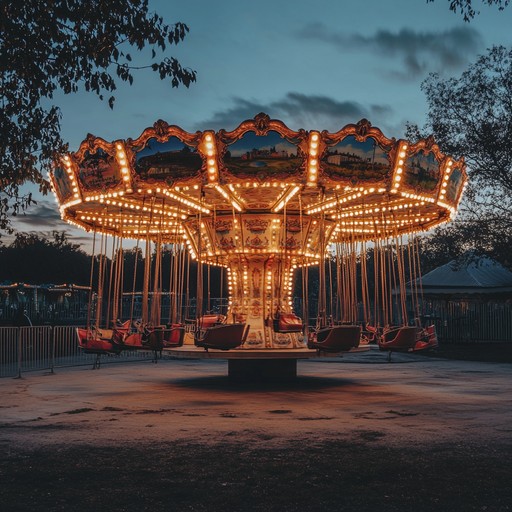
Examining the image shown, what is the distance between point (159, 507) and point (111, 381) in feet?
33.1

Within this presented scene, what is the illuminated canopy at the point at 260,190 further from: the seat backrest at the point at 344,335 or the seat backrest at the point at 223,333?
the seat backrest at the point at 223,333

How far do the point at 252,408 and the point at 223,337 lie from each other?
6.32ft

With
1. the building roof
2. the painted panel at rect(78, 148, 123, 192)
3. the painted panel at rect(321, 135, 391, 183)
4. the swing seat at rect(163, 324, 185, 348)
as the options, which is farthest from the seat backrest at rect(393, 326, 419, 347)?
the building roof

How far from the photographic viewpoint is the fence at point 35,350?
53.4ft

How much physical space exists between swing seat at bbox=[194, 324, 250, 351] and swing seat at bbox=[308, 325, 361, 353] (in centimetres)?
126

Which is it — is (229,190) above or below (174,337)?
above

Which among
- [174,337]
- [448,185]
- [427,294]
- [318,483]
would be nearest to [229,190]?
[174,337]

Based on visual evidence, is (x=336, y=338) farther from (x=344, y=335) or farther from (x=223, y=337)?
(x=223, y=337)

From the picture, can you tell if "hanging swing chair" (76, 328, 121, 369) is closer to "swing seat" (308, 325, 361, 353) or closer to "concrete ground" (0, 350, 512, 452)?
"concrete ground" (0, 350, 512, 452)

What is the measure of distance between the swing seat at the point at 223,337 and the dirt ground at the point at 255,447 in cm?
85

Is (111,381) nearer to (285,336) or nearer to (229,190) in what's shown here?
(285,336)

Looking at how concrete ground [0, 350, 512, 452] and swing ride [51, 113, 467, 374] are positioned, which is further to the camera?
swing ride [51, 113, 467, 374]

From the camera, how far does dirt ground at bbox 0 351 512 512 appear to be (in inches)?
209

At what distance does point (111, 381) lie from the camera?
14836 mm
